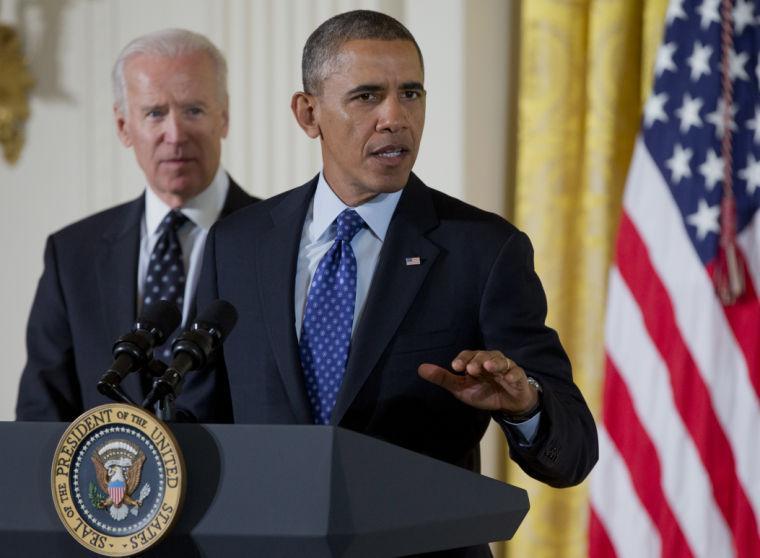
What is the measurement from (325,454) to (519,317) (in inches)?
23.5

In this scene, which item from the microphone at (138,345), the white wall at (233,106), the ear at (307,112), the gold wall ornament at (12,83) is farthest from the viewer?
the gold wall ornament at (12,83)

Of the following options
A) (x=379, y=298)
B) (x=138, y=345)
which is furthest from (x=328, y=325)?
(x=138, y=345)

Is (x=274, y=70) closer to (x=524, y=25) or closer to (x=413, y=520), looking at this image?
(x=524, y=25)

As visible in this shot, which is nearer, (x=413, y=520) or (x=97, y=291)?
(x=413, y=520)

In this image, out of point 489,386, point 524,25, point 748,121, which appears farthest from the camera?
point 524,25

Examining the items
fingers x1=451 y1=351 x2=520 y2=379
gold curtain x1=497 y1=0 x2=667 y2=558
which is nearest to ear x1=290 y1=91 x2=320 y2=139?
fingers x1=451 y1=351 x2=520 y2=379

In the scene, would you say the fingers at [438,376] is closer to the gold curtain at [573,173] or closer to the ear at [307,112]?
the ear at [307,112]

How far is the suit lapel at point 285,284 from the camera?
79.8 inches

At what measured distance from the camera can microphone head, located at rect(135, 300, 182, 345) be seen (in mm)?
1771

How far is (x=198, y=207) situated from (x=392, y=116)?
45.7 inches

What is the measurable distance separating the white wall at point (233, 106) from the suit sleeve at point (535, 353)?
172 cm

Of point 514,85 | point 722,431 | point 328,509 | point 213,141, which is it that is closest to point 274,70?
point 514,85

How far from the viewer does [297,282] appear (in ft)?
7.06

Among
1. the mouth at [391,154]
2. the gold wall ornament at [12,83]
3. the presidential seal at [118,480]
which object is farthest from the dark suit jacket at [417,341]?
the gold wall ornament at [12,83]
